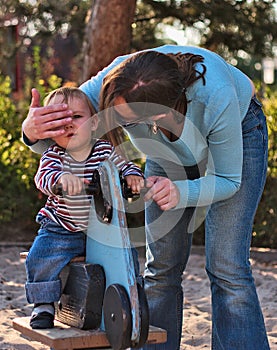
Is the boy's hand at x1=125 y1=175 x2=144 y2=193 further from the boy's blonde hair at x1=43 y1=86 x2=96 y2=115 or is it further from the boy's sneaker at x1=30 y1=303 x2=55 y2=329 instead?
the boy's sneaker at x1=30 y1=303 x2=55 y2=329

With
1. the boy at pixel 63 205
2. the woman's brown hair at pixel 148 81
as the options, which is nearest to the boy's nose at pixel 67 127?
the boy at pixel 63 205

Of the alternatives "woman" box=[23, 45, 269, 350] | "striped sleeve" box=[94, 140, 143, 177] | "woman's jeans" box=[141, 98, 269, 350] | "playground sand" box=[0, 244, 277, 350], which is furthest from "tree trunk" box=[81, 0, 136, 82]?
"striped sleeve" box=[94, 140, 143, 177]

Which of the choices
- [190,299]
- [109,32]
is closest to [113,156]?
[190,299]

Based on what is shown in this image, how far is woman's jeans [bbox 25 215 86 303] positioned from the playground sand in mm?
1346

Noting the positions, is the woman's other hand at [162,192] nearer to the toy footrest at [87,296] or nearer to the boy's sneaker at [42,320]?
Result: the toy footrest at [87,296]

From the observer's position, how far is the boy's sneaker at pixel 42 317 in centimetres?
322

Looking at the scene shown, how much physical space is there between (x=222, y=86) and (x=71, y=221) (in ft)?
2.71

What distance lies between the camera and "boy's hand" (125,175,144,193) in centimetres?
313

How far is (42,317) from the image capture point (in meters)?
3.25

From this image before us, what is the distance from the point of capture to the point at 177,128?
332 cm

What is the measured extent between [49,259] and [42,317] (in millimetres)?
235

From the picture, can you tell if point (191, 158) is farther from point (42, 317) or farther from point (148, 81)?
point (42, 317)

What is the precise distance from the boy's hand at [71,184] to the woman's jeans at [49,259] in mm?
344

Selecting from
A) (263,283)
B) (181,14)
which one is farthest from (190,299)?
(181,14)
